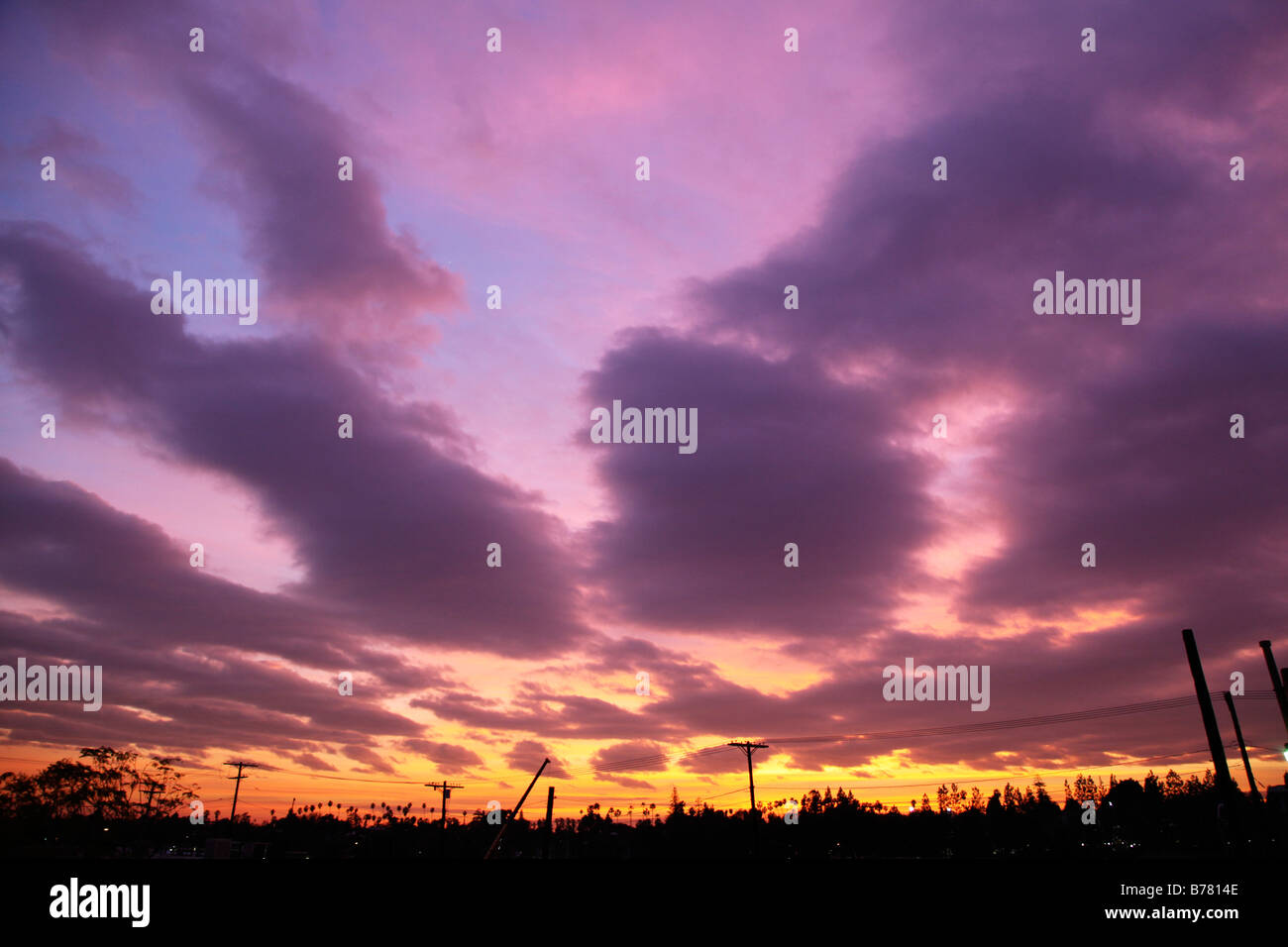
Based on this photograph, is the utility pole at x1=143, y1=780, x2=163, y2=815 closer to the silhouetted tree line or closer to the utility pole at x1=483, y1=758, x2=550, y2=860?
the silhouetted tree line

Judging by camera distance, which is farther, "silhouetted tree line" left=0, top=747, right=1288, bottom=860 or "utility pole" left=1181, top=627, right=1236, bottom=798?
"silhouetted tree line" left=0, top=747, right=1288, bottom=860

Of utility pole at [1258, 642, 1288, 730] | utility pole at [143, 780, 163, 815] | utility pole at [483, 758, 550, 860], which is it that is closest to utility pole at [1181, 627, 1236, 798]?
utility pole at [1258, 642, 1288, 730]

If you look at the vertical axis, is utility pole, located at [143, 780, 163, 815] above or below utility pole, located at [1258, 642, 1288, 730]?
below

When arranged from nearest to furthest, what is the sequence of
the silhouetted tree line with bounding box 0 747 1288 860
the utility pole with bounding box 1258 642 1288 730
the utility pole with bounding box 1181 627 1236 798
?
the utility pole with bounding box 1181 627 1236 798
the utility pole with bounding box 1258 642 1288 730
the silhouetted tree line with bounding box 0 747 1288 860

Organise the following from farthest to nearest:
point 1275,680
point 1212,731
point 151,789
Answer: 1. point 151,789
2. point 1275,680
3. point 1212,731

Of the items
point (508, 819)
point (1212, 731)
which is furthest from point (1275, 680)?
point (508, 819)

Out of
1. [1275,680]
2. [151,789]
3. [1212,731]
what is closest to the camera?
[1212,731]

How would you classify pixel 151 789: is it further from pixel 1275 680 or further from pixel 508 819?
pixel 1275 680

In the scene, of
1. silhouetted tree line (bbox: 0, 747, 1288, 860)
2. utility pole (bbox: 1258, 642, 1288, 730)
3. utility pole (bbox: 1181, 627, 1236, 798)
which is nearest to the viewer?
utility pole (bbox: 1181, 627, 1236, 798)
